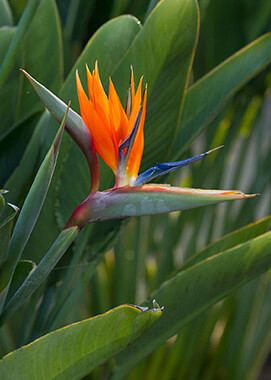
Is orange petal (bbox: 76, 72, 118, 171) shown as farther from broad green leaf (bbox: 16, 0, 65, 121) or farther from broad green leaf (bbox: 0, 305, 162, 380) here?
broad green leaf (bbox: 16, 0, 65, 121)

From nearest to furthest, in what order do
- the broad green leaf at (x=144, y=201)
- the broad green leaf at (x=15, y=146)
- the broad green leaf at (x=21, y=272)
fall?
the broad green leaf at (x=144, y=201)
the broad green leaf at (x=21, y=272)
the broad green leaf at (x=15, y=146)

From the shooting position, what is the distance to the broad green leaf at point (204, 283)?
47cm

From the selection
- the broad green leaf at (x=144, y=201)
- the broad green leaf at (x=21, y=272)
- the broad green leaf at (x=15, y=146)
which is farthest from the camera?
the broad green leaf at (x=15, y=146)

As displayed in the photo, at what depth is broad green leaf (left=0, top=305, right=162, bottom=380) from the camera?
350 millimetres

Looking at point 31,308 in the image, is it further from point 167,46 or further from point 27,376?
point 167,46

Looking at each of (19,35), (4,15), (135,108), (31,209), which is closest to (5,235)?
(31,209)

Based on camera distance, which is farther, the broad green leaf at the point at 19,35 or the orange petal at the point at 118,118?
the broad green leaf at the point at 19,35

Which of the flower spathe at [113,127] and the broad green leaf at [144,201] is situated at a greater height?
the flower spathe at [113,127]

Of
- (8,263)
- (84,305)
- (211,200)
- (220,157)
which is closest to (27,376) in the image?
(8,263)

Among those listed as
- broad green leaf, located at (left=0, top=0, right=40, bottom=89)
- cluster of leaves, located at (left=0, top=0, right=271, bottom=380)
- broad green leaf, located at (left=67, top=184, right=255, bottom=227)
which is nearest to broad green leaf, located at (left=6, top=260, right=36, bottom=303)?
cluster of leaves, located at (left=0, top=0, right=271, bottom=380)

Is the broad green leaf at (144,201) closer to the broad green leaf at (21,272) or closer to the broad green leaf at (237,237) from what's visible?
the broad green leaf at (21,272)

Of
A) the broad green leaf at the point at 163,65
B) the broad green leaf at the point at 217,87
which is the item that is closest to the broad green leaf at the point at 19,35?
the broad green leaf at the point at 163,65

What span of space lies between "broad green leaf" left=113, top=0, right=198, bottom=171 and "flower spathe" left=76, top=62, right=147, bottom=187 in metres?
0.17

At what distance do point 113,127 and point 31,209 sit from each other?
0.09m
